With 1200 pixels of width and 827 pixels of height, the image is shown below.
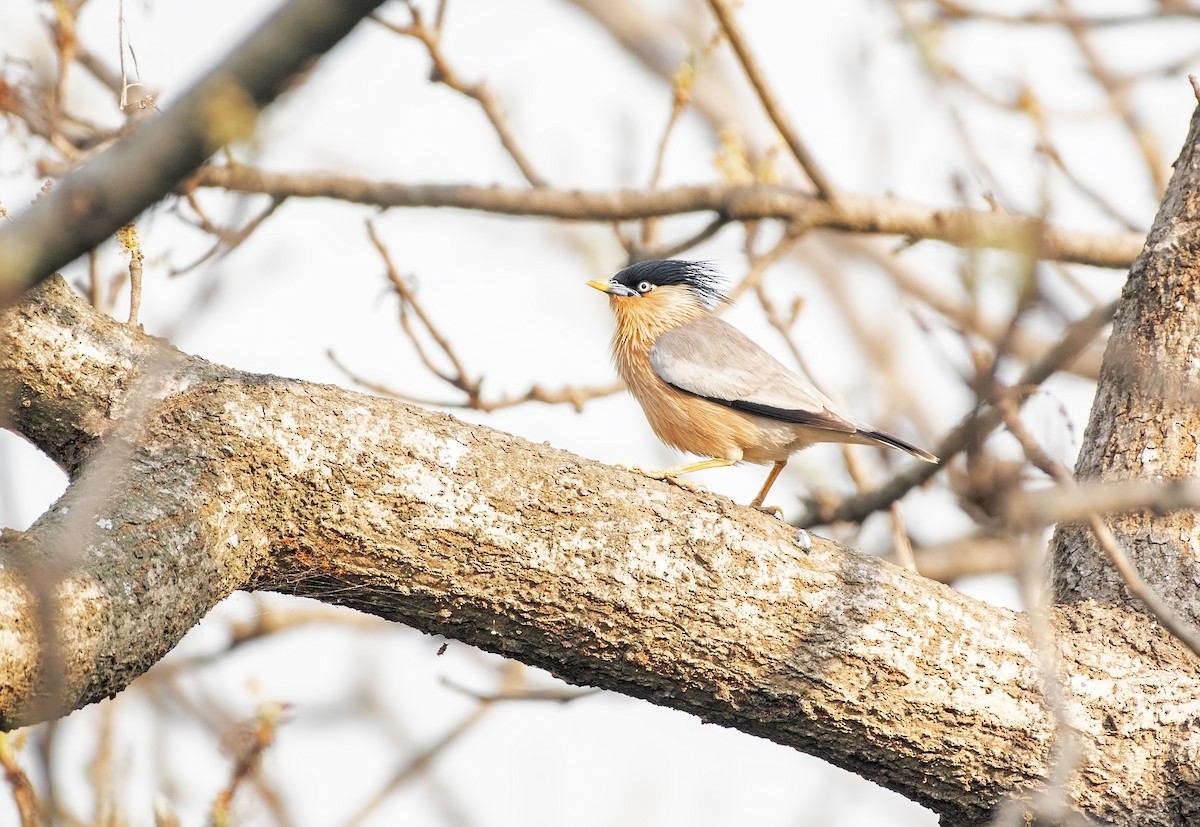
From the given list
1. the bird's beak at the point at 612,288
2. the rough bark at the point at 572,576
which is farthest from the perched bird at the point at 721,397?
the rough bark at the point at 572,576

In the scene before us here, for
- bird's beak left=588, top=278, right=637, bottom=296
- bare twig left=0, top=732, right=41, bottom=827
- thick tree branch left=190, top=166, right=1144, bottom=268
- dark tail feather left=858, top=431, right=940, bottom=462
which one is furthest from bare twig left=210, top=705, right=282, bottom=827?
bird's beak left=588, top=278, right=637, bottom=296

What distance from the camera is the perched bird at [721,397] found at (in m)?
5.33

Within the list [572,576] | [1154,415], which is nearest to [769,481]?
[1154,415]

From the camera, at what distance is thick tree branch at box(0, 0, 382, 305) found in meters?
1.25

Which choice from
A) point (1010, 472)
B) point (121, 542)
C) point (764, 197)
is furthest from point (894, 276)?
point (121, 542)

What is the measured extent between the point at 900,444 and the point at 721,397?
818mm

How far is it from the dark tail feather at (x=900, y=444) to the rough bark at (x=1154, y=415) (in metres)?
1.02

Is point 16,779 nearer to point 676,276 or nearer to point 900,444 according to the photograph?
point 900,444

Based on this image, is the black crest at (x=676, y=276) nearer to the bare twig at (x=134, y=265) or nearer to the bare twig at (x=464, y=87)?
the bare twig at (x=464, y=87)

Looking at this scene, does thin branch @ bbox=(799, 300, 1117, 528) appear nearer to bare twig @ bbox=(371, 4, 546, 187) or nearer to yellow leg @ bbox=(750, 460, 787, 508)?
yellow leg @ bbox=(750, 460, 787, 508)

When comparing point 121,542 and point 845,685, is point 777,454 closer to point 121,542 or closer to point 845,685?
point 845,685

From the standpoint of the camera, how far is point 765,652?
3.17 metres

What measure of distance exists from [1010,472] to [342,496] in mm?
1582

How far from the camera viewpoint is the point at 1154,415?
12.7 feet
